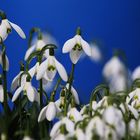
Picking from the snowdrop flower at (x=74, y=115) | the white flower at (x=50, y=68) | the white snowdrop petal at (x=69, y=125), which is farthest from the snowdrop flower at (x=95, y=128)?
the white flower at (x=50, y=68)

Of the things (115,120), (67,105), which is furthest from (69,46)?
(115,120)

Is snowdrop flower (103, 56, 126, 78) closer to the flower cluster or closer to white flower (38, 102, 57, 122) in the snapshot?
the flower cluster

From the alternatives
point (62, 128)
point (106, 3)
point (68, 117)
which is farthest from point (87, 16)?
point (62, 128)

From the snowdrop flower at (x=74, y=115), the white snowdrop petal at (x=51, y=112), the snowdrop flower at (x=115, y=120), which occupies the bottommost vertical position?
the snowdrop flower at (x=115, y=120)

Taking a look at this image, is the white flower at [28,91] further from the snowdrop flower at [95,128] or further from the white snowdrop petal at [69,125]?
the snowdrop flower at [95,128]

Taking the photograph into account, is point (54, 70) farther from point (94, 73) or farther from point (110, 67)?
point (94, 73)

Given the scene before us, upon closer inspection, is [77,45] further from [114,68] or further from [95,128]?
[95,128]
